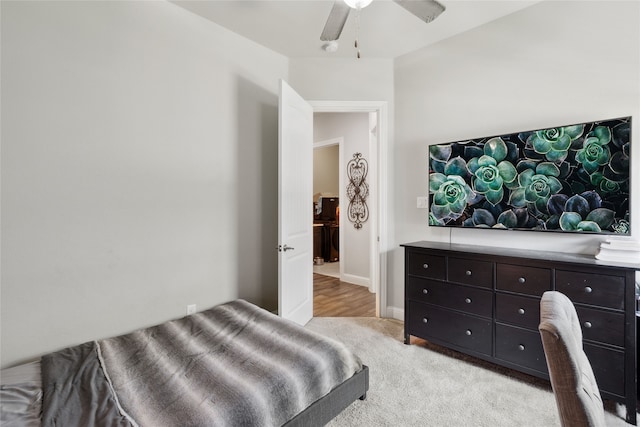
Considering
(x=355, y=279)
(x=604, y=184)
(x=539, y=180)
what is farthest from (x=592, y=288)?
(x=355, y=279)

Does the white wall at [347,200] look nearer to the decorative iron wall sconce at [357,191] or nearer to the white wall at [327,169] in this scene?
the decorative iron wall sconce at [357,191]

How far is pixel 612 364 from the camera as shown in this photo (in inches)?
70.3

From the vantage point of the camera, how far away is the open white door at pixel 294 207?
8.95 ft

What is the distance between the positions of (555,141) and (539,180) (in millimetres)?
296

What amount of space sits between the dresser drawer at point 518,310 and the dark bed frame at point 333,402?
44.0 inches

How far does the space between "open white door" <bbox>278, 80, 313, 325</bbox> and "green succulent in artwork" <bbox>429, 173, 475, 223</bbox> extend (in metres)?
1.28

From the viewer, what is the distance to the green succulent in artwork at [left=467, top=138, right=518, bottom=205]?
2.47 meters

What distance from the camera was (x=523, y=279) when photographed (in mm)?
2109

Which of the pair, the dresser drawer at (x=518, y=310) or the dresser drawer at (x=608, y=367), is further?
the dresser drawer at (x=518, y=310)

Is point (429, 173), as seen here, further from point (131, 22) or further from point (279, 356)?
point (131, 22)

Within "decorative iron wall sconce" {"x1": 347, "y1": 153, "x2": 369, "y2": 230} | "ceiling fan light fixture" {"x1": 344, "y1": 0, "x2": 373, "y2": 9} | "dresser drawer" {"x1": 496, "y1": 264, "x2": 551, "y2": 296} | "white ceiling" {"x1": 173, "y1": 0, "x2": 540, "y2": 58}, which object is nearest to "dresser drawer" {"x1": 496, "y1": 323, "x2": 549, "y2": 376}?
"dresser drawer" {"x1": 496, "y1": 264, "x2": 551, "y2": 296}

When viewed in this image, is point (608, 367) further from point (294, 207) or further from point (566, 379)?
point (294, 207)

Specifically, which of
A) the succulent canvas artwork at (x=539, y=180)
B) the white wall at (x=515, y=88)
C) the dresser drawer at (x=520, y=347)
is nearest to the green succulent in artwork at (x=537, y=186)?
the succulent canvas artwork at (x=539, y=180)

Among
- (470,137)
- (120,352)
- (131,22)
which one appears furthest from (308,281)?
(131,22)
